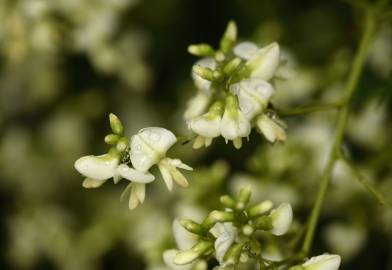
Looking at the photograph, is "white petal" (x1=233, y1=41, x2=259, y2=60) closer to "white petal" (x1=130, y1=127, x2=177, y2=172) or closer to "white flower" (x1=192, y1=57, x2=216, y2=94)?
"white flower" (x1=192, y1=57, x2=216, y2=94)

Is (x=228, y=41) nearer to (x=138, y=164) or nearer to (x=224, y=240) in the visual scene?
(x=138, y=164)

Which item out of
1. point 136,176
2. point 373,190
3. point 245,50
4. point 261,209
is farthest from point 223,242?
point 245,50

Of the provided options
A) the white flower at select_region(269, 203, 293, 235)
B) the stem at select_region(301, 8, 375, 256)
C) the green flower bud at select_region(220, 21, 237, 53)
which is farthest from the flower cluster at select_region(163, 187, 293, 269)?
the green flower bud at select_region(220, 21, 237, 53)

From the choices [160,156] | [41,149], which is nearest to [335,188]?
[160,156]

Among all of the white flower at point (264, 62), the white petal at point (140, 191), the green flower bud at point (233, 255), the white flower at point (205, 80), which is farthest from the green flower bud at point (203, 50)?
the green flower bud at point (233, 255)

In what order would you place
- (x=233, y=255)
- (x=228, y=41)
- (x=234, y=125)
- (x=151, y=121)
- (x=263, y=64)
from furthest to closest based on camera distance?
(x=151, y=121) → (x=228, y=41) → (x=263, y=64) → (x=234, y=125) → (x=233, y=255)

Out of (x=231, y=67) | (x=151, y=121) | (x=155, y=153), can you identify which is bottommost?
(x=151, y=121)

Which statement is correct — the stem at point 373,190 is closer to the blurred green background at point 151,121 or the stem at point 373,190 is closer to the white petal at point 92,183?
the blurred green background at point 151,121
